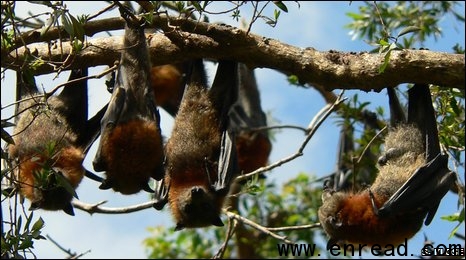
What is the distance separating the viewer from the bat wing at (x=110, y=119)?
9586 millimetres

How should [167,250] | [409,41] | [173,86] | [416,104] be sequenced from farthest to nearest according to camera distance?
[167,250], [173,86], [409,41], [416,104]

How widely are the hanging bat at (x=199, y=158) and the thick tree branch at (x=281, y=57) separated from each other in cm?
150

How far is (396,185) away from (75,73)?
4.26 metres

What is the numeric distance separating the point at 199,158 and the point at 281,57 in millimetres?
2828

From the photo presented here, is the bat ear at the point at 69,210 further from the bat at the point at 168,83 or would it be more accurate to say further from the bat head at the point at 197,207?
the bat at the point at 168,83

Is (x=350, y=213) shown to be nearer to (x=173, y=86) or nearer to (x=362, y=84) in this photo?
(x=362, y=84)

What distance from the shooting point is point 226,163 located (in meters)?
10.8

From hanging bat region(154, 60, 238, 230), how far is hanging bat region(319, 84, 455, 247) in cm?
151

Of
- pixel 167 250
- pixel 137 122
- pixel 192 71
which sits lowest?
pixel 167 250

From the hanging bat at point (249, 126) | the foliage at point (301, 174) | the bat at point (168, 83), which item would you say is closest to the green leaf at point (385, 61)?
the foliage at point (301, 174)

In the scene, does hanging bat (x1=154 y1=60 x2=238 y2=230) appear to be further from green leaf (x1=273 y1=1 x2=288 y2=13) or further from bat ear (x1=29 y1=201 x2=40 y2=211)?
green leaf (x1=273 y1=1 x2=288 y2=13)

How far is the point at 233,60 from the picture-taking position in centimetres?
926

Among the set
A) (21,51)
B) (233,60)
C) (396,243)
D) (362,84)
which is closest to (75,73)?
(21,51)

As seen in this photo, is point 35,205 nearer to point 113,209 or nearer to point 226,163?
point 113,209
